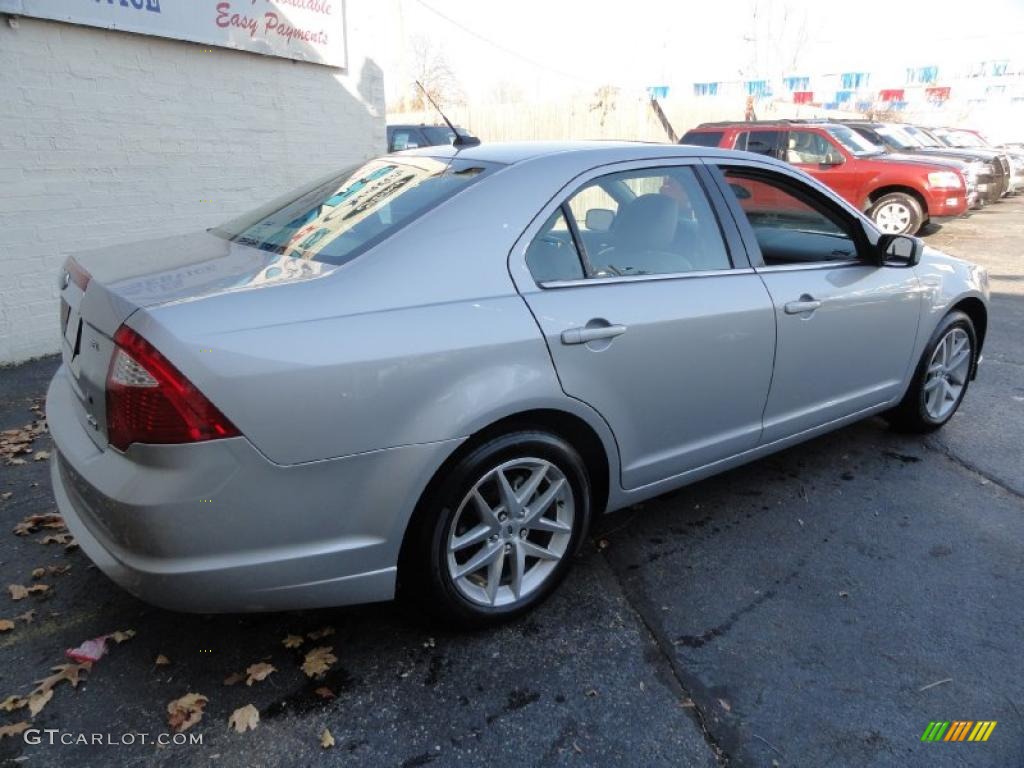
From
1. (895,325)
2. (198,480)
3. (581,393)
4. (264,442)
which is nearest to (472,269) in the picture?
(581,393)

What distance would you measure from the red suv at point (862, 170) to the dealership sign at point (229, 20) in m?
7.03

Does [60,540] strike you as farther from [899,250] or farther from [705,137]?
[705,137]

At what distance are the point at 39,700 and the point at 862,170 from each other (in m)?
12.8

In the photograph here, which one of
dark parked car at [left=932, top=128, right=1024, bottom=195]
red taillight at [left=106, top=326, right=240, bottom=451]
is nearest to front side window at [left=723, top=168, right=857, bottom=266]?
red taillight at [left=106, top=326, right=240, bottom=451]

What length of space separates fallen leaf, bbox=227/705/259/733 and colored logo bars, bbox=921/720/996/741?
1992 millimetres

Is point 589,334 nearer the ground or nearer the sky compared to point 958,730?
nearer the sky

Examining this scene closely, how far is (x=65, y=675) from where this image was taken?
233cm

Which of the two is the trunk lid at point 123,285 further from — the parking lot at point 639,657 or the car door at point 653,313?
the car door at point 653,313

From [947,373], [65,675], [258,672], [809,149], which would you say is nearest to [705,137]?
[809,149]

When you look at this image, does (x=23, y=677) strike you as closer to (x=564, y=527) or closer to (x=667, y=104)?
(x=564, y=527)

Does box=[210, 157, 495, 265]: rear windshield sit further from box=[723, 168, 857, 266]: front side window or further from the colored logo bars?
the colored logo bars

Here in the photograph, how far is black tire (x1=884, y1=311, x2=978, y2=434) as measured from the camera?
13.6 feet

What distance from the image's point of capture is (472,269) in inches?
93.2

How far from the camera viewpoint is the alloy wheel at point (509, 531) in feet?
8.04
